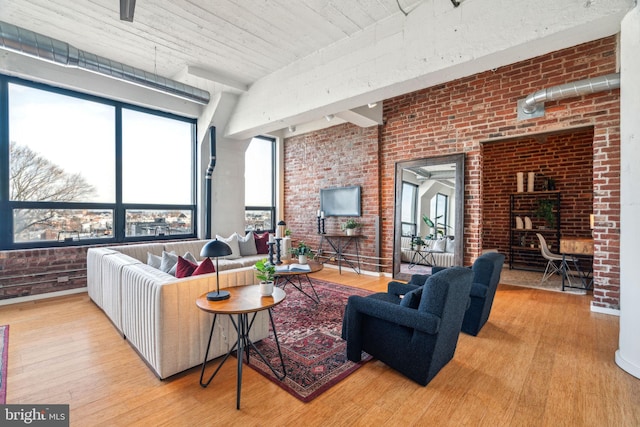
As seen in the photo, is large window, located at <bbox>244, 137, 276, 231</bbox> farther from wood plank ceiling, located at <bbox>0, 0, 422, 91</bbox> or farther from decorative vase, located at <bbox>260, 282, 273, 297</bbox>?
decorative vase, located at <bbox>260, 282, 273, 297</bbox>

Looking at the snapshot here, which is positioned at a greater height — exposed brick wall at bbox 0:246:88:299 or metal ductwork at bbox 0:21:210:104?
metal ductwork at bbox 0:21:210:104

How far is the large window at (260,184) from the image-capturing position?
22.6 ft

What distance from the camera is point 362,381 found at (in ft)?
7.20

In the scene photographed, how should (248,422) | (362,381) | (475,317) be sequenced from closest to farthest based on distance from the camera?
1. (248,422)
2. (362,381)
3. (475,317)

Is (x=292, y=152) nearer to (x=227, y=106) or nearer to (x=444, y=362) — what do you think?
(x=227, y=106)

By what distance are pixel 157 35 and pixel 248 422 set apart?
13.7 ft

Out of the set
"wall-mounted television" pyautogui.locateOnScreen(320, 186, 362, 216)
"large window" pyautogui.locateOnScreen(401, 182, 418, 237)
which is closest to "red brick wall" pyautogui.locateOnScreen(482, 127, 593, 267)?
"large window" pyautogui.locateOnScreen(401, 182, 418, 237)

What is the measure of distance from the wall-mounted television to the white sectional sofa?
358 cm

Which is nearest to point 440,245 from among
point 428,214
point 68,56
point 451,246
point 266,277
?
point 451,246

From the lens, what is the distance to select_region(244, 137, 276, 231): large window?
22.6ft

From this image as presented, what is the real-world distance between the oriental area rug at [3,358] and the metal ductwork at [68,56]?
2.99m

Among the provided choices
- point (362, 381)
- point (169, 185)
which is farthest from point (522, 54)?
point (169, 185)

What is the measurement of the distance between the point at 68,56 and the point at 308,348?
4.28 m

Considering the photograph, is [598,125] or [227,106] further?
[227,106]
